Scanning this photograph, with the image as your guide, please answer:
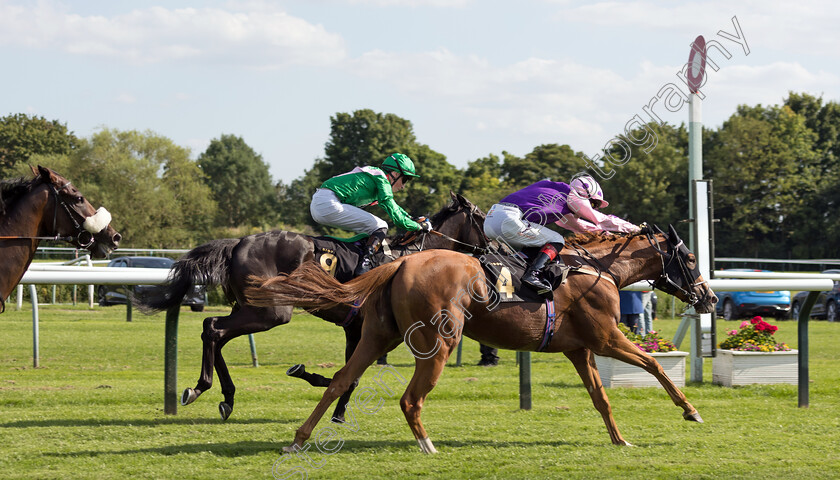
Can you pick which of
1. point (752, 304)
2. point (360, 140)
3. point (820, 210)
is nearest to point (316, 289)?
point (752, 304)

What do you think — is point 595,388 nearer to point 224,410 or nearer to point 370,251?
point 370,251

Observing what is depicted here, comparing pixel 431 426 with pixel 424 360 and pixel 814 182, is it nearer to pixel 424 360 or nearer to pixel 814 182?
pixel 424 360

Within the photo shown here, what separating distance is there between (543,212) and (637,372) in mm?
3021

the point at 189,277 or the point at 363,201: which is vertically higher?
the point at 363,201

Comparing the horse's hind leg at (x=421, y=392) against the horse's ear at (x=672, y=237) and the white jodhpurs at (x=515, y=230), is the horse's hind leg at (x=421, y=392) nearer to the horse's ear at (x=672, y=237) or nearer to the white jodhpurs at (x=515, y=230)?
the white jodhpurs at (x=515, y=230)

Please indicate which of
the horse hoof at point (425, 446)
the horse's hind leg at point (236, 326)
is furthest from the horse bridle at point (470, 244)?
the horse hoof at point (425, 446)

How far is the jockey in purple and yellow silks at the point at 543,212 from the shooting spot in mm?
5859

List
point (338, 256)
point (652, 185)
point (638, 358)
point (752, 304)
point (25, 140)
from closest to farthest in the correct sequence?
1. point (638, 358)
2. point (338, 256)
3. point (752, 304)
4. point (652, 185)
5. point (25, 140)

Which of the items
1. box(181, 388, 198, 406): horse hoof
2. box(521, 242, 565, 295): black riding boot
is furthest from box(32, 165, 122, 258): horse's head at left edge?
box(521, 242, 565, 295): black riding boot

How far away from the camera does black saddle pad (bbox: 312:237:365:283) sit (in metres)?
6.59

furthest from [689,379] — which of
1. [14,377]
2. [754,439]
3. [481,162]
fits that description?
[481,162]

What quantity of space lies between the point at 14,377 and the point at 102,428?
375cm

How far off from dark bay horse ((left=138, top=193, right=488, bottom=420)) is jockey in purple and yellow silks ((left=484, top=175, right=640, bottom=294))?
3.66 ft

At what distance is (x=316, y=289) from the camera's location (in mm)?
5254
